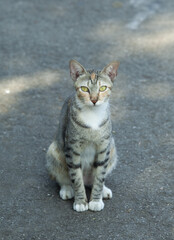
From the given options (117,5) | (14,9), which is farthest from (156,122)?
(14,9)

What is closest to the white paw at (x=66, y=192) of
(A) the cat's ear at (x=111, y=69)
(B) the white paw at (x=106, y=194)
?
(B) the white paw at (x=106, y=194)

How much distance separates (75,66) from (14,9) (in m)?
5.09

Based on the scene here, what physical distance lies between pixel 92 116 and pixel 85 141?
0.24 metres

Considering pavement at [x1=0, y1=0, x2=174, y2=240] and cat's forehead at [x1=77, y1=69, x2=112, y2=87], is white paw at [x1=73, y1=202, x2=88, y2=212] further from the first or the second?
cat's forehead at [x1=77, y1=69, x2=112, y2=87]

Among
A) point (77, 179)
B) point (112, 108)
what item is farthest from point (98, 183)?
point (112, 108)

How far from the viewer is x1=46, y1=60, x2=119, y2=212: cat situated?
4.16m

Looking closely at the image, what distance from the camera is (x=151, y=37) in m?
7.80

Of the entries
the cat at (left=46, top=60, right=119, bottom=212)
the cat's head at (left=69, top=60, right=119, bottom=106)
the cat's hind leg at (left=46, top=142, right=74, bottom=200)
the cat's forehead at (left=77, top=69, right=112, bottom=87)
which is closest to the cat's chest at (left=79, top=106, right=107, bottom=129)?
the cat at (left=46, top=60, right=119, bottom=212)

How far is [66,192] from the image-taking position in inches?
183

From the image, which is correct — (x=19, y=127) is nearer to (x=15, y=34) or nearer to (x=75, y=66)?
(x=75, y=66)

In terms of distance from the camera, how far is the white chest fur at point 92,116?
13.9 feet

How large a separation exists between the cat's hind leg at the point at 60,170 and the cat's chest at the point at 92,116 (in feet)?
1.76

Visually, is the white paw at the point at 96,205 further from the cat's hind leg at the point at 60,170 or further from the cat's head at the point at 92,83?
the cat's head at the point at 92,83

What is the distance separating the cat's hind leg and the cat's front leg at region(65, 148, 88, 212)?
18 centimetres
